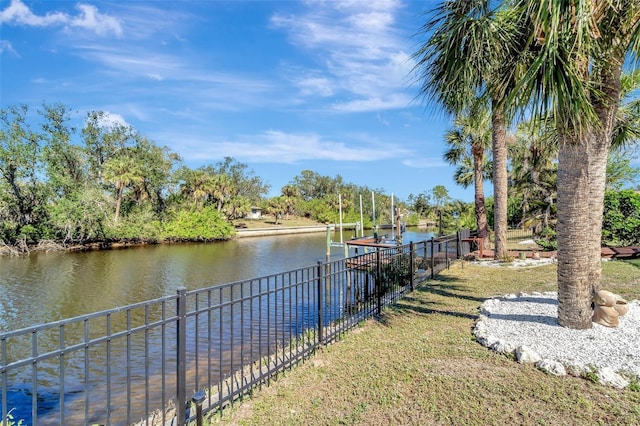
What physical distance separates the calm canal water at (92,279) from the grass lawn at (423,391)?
3568 millimetres

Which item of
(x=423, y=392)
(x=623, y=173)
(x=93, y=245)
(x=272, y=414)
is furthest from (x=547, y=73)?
(x=93, y=245)

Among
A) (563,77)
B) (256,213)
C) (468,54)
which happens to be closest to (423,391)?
(563,77)

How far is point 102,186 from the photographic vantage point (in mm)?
34469

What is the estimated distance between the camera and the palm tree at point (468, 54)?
4836 millimetres

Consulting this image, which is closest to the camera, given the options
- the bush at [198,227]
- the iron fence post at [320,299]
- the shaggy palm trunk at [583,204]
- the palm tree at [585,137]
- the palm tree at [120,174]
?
the palm tree at [585,137]

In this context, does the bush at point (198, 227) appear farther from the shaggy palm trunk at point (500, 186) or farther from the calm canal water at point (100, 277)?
the shaggy palm trunk at point (500, 186)

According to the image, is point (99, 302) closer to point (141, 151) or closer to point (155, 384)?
point (155, 384)

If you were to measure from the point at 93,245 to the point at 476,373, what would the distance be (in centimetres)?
3192

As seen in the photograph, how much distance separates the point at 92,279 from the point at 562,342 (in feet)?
56.4

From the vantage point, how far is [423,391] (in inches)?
138

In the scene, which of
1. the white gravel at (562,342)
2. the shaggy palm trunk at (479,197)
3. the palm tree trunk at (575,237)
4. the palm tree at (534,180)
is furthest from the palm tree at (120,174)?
the palm tree trunk at (575,237)

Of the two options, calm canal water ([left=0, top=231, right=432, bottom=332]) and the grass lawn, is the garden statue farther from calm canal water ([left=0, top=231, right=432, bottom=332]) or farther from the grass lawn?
calm canal water ([left=0, top=231, right=432, bottom=332])

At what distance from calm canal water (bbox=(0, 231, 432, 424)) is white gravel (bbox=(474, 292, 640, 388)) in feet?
18.8

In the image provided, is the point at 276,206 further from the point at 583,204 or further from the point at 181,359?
the point at 181,359
